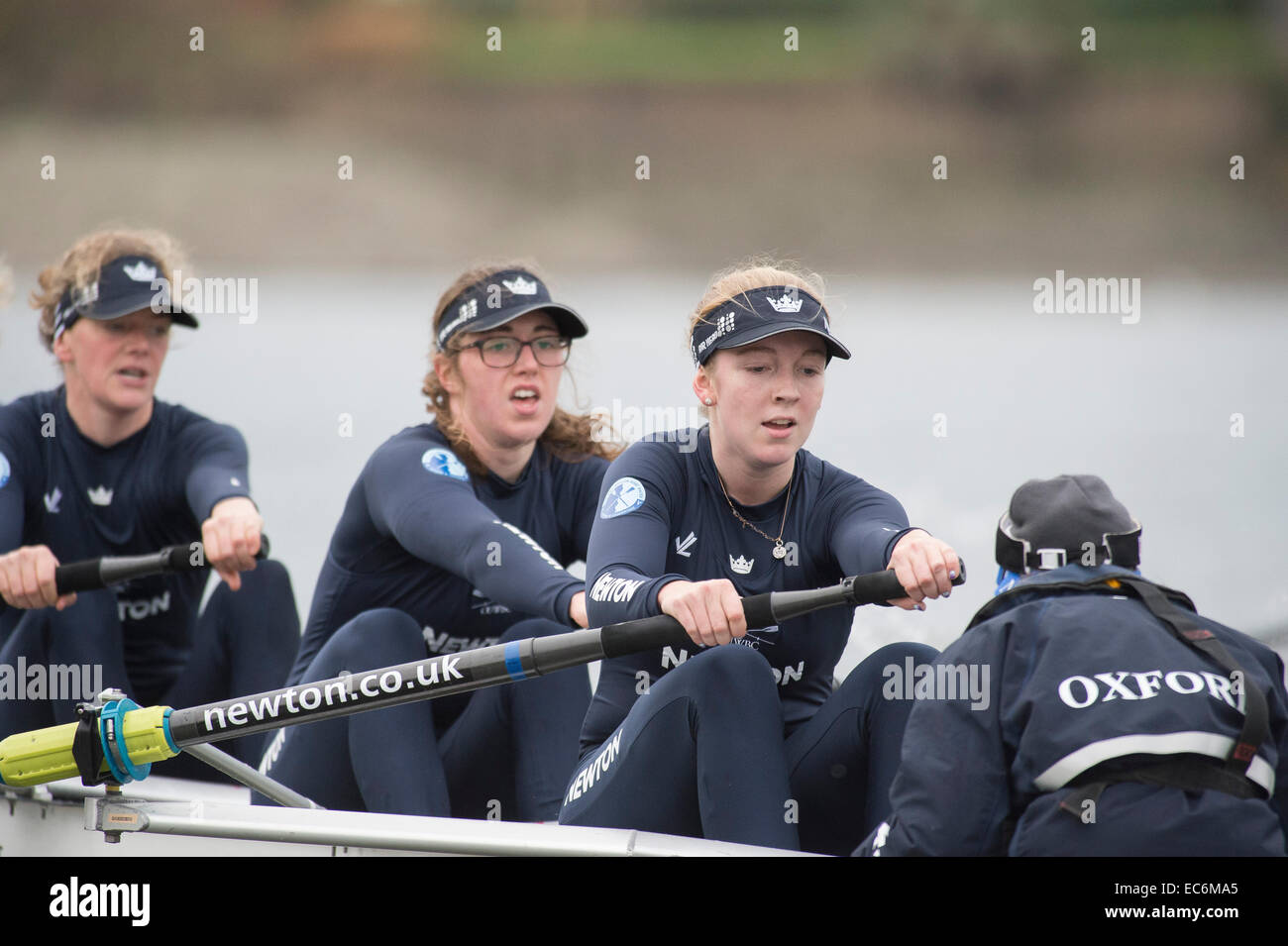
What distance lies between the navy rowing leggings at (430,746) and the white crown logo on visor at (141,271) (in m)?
0.90

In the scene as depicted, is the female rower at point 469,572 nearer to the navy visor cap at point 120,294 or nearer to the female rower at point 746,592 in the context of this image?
the female rower at point 746,592

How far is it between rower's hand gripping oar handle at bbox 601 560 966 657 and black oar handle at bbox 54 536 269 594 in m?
0.90

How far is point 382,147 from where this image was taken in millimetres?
10047

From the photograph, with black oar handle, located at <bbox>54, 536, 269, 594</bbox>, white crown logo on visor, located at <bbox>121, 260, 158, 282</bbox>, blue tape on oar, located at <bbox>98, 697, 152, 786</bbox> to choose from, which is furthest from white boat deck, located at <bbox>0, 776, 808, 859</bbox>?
white crown logo on visor, located at <bbox>121, 260, 158, 282</bbox>

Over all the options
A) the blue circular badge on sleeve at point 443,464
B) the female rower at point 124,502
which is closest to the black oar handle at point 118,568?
the female rower at point 124,502

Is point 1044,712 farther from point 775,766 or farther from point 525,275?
point 525,275

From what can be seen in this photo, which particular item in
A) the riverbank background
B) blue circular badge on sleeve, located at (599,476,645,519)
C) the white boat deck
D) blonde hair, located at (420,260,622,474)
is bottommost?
the white boat deck

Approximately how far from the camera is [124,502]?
8.46 feet

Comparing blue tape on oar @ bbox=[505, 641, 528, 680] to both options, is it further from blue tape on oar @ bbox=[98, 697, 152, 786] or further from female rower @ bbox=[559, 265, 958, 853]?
blue tape on oar @ bbox=[98, 697, 152, 786]

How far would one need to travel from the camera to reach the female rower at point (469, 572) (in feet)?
6.63

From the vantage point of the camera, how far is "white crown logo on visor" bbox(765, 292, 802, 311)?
178cm

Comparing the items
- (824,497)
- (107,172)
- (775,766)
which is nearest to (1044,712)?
(775,766)

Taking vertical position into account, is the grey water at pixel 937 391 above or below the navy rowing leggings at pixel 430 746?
above
